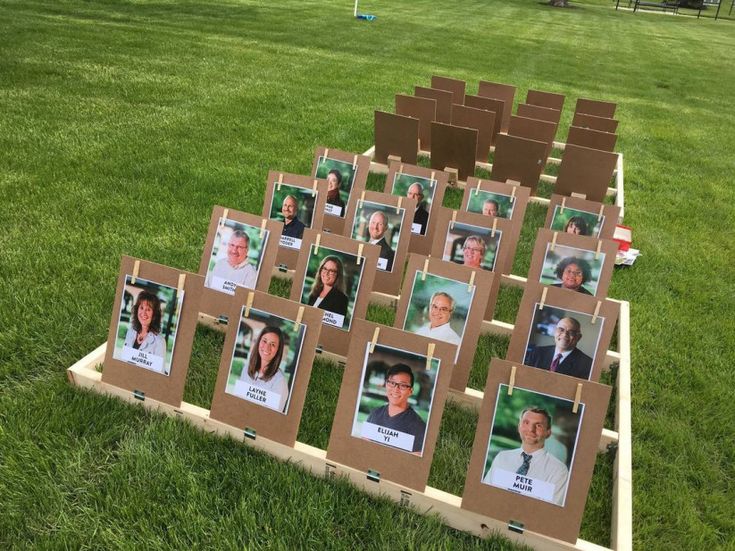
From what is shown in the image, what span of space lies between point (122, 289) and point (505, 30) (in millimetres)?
15105

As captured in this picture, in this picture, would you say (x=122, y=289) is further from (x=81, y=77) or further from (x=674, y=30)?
(x=674, y=30)

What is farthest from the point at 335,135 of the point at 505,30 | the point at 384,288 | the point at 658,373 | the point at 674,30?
the point at 674,30

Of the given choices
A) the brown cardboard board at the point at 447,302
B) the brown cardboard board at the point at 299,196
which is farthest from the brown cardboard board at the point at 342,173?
the brown cardboard board at the point at 447,302

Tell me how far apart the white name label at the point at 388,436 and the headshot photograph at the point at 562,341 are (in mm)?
568

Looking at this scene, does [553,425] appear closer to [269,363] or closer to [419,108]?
[269,363]

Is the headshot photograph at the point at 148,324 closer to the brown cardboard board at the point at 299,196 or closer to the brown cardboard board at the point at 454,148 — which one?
the brown cardboard board at the point at 299,196

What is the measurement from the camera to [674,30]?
20453 mm

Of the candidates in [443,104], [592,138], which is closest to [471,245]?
[592,138]

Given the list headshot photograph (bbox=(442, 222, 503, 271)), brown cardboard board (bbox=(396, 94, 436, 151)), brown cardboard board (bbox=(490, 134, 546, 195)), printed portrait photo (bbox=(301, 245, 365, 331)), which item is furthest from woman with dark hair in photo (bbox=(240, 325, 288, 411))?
brown cardboard board (bbox=(396, 94, 436, 151))

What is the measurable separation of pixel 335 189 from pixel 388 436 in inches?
60.3

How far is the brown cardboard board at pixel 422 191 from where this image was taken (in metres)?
2.75

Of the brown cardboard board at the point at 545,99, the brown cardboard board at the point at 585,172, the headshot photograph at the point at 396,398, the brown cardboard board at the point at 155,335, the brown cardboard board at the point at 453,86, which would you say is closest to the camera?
the headshot photograph at the point at 396,398

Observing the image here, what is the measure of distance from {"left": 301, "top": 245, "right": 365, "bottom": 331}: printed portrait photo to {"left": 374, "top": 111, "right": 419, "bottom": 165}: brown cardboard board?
211 centimetres

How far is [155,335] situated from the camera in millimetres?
1765
